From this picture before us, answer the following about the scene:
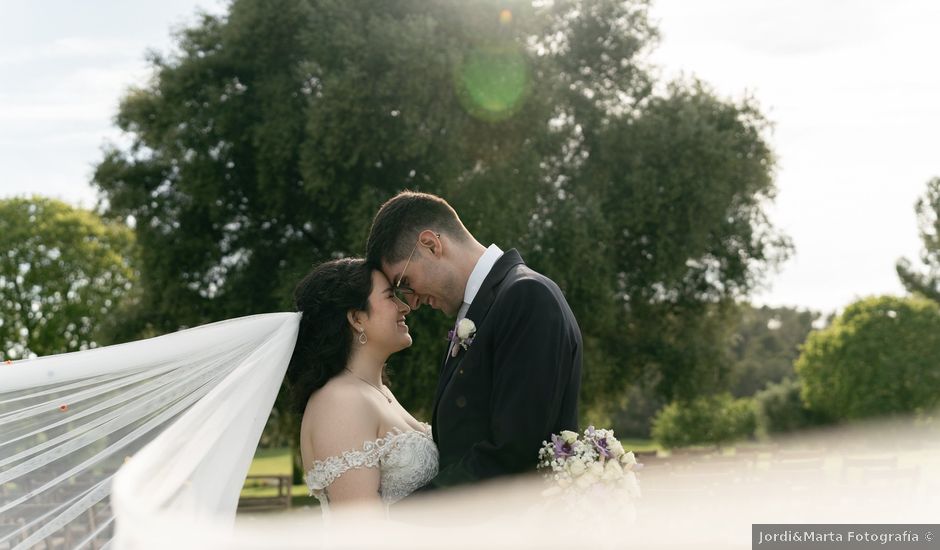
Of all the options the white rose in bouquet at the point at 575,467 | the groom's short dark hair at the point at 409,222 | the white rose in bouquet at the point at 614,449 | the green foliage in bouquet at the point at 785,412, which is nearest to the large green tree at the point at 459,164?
the groom's short dark hair at the point at 409,222

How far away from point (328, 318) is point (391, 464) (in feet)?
2.67

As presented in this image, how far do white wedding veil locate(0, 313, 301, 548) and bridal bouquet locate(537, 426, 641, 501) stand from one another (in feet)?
4.00

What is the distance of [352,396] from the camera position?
4500mm

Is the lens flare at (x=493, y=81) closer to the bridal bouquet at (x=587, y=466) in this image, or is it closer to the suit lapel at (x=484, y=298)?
the suit lapel at (x=484, y=298)

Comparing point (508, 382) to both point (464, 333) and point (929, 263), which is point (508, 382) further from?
point (929, 263)

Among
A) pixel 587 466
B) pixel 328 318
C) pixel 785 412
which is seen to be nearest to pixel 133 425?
pixel 328 318

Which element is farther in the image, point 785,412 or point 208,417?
point 785,412

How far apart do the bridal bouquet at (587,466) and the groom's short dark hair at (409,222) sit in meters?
1.12

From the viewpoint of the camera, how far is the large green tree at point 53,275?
35.2m

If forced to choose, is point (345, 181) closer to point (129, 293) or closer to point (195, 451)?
point (129, 293)

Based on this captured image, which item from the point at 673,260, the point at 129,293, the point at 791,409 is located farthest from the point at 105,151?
the point at 791,409

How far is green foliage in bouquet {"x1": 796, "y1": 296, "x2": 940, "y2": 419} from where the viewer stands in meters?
36.7

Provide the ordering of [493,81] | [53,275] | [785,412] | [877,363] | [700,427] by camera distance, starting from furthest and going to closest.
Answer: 1. [785,412]
2. [700,427]
3. [877,363]
4. [53,275]
5. [493,81]

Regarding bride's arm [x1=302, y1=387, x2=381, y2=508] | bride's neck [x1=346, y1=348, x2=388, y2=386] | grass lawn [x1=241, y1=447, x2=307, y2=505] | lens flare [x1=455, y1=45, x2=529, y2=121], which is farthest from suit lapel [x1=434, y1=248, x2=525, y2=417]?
grass lawn [x1=241, y1=447, x2=307, y2=505]
